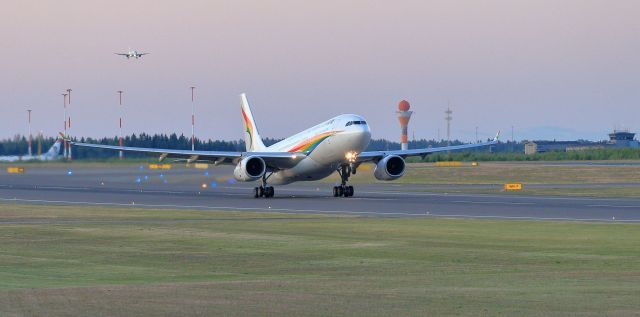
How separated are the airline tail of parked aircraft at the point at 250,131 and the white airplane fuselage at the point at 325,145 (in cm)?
922

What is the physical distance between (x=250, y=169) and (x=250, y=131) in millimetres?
13677

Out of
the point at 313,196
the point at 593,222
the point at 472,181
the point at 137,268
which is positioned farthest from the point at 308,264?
the point at 472,181

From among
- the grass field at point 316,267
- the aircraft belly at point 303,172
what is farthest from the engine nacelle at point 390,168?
the grass field at point 316,267

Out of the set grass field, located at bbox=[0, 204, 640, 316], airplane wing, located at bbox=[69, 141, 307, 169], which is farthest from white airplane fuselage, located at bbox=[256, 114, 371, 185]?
grass field, located at bbox=[0, 204, 640, 316]

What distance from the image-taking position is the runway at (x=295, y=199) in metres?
48.2

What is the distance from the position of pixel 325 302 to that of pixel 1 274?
8407mm

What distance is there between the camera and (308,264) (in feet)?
86.8

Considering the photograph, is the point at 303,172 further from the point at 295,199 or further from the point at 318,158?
the point at 295,199

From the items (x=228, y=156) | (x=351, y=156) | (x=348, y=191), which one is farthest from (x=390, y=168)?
(x=228, y=156)

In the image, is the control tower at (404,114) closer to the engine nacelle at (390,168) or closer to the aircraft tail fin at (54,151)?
the aircraft tail fin at (54,151)

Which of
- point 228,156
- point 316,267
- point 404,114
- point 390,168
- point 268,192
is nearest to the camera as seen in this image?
point 316,267

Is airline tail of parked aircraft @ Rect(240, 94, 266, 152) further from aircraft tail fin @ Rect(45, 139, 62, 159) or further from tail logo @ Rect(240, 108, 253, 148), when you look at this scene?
aircraft tail fin @ Rect(45, 139, 62, 159)

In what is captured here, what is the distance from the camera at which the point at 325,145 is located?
205 feet

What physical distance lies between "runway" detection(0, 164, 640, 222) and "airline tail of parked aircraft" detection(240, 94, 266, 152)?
117 inches
